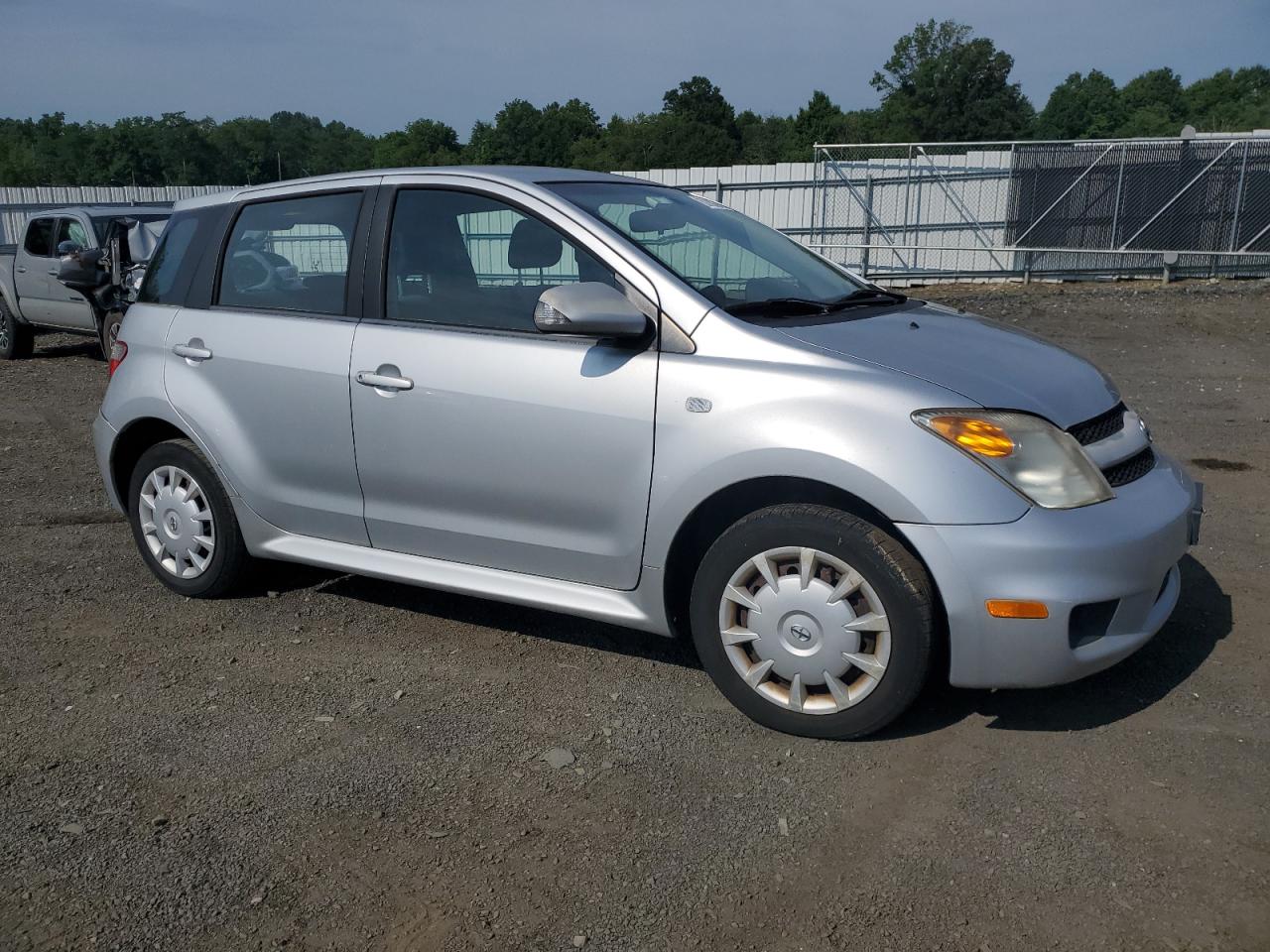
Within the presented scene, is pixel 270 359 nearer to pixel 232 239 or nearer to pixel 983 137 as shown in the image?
pixel 232 239

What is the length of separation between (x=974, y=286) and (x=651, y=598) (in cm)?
1816

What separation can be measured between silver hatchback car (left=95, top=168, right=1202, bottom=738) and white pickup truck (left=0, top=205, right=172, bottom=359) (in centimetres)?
832

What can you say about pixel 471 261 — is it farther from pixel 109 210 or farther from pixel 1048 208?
pixel 1048 208

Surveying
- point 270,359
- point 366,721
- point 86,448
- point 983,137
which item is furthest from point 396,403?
point 983,137

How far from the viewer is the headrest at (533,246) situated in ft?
13.3

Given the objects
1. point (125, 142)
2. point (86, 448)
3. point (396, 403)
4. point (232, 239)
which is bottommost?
point (86, 448)

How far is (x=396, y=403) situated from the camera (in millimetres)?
4223

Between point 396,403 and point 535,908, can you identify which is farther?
point 396,403

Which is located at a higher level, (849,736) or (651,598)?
(651,598)

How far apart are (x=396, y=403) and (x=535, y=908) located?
2.03 m

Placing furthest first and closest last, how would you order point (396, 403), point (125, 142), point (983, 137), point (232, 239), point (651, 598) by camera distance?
point (983, 137), point (125, 142), point (232, 239), point (396, 403), point (651, 598)

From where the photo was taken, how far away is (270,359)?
4.55 metres

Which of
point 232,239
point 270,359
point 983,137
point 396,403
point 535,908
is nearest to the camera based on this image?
point 535,908

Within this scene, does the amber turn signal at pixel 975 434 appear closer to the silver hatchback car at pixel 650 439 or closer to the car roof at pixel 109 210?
the silver hatchback car at pixel 650 439
